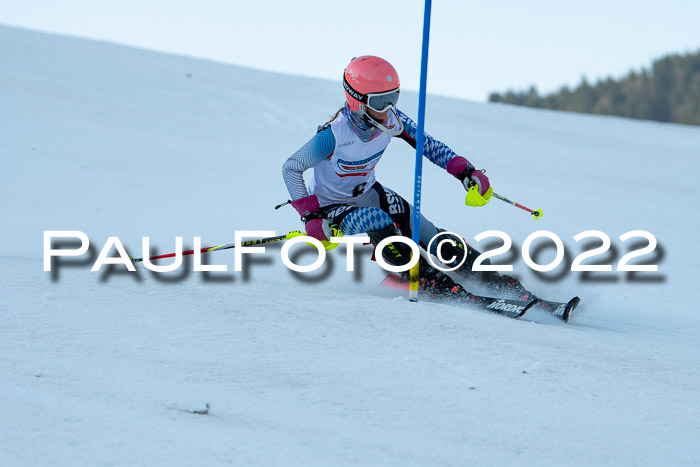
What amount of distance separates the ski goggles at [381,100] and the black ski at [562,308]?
131 centimetres

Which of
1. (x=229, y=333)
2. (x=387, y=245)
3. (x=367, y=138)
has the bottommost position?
(x=229, y=333)

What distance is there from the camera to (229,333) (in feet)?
9.57

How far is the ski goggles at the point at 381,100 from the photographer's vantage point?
403 cm

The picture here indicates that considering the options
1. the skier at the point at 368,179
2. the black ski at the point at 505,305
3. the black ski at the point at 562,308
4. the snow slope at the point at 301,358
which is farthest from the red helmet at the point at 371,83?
the black ski at the point at 562,308

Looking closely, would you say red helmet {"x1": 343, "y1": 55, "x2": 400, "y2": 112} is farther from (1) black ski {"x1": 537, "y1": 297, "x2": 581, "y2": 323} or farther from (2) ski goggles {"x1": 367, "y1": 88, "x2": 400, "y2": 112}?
(1) black ski {"x1": 537, "y1": 297, "x2": 581, "y2": 323}

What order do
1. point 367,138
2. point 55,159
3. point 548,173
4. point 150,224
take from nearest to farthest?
point 367,138, point 150,224, point 55,159, point 548,173

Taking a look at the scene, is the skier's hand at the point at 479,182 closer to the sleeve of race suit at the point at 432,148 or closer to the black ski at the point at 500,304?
the sleeve of race suit at the point at 432,148

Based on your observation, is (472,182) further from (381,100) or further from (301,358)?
(301,358)

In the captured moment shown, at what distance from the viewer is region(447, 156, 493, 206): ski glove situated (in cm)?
420

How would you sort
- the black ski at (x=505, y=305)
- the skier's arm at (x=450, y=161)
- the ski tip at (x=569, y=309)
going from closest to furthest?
the black ski at (x=505, y=305) < the ski tip at (x=569, y=309) < the skier's arm at (x=450, y=161)

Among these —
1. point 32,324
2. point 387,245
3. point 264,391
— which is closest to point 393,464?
point 264,391

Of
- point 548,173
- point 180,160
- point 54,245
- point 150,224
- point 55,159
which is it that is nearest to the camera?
point 54,245

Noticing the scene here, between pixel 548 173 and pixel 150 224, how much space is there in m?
6.53

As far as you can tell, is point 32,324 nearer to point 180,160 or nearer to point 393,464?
point 393,464
